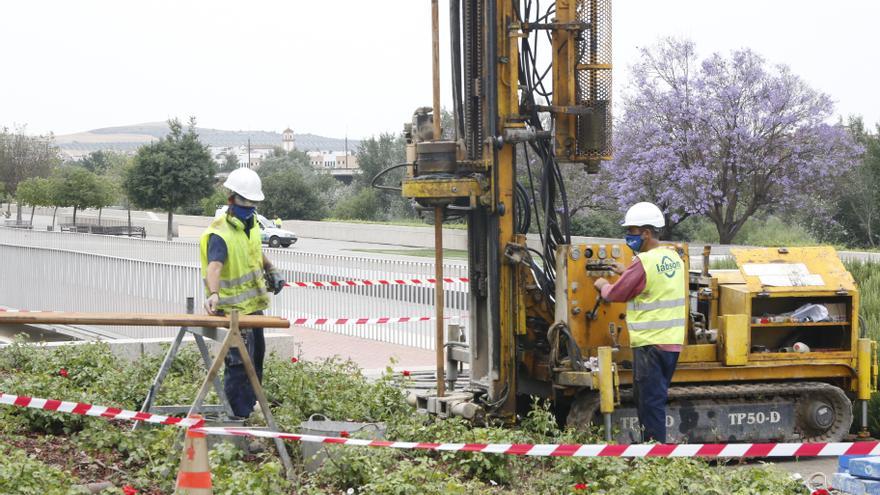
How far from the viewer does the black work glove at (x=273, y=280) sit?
362 inches

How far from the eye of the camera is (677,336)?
9.08 m

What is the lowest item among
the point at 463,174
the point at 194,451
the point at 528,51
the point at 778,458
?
the point at 778,458

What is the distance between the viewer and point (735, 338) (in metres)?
→ 9.70

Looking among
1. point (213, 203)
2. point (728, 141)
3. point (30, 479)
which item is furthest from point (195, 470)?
point (213, 203)

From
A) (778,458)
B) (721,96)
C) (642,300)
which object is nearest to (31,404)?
(642,300)

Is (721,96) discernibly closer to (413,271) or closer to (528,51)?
(413,271)

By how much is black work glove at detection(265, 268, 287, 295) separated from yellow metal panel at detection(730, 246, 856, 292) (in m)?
3.76

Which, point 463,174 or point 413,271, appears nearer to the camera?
point 463,174

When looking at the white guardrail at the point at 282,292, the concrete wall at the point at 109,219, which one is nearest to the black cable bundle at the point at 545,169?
the white guardrail at the point at 282,292

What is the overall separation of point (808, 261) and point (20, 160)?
67232 millimetres

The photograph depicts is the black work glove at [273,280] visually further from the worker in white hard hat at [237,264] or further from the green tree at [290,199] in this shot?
the green tree at [290,199]

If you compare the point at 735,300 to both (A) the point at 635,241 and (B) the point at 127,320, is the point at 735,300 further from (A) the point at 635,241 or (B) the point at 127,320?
(B) the point at 127,320

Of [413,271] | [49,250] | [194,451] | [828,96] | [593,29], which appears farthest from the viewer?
[828,96]

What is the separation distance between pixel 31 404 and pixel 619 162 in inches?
1228
